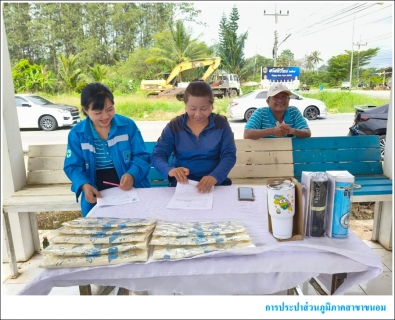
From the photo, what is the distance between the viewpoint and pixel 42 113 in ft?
32.6

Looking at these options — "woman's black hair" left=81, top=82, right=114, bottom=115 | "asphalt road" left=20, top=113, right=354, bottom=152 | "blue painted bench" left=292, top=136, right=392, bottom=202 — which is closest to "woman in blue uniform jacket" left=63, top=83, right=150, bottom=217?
"woman's black hair" left=81, top=82, right=114, bottom=115

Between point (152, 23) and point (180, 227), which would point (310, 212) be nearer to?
point (180, 227)

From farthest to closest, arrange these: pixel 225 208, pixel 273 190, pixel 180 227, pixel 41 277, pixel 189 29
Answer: pixel 189 29
pixel 225 208
pixel 180 227
pixel 273 190
pixel 41 277

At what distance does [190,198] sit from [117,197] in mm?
389

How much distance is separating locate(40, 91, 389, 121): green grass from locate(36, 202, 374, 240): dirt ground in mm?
8890

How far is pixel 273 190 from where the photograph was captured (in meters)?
1.10

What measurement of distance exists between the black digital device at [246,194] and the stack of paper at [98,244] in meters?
0.51

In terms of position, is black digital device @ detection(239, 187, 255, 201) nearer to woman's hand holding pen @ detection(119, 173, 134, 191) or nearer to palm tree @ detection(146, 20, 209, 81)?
woman's hand holding pen @ detection(119, 173, 134, 191)

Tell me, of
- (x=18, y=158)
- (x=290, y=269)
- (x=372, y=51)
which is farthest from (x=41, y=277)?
(x=372, y=51)

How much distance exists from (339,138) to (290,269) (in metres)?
2.27

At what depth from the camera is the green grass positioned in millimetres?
13258

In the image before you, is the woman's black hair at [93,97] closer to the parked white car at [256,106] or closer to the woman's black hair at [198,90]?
the woman's black hair at [198,90]

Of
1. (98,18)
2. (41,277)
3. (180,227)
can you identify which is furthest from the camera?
(98,18)

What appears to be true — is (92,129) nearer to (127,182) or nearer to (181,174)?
(127,182)
